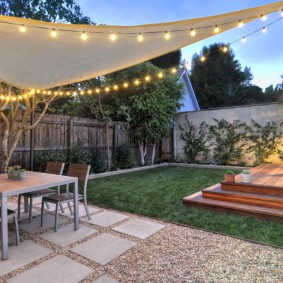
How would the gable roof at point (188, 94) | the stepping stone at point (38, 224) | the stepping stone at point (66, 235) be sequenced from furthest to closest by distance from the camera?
the gable roof at point (188, 94) → the stepping stone at point (38, 224) → the stepping stone at point (66, 235)

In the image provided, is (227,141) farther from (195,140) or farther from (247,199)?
(247,199)

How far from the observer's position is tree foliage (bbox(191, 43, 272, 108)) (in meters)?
19.8

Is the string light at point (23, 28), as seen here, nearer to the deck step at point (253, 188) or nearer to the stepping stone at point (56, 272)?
the stepping stone at point (56, 272)

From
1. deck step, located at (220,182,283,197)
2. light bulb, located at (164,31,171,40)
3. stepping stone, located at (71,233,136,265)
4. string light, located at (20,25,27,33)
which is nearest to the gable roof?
deck step, located at (220,182,283,197)

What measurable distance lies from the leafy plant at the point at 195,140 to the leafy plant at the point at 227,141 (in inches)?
12.3

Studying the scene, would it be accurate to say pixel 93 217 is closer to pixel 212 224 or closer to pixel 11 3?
pixel 212 224

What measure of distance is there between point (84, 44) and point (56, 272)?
7.76 feet

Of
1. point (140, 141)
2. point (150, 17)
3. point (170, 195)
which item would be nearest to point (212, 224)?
point (170, 195)

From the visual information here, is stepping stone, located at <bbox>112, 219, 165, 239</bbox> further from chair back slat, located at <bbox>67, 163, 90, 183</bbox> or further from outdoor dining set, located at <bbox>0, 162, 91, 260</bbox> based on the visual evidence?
chair back slat, located at <bbox>67, 163, 90, 183</bbox>

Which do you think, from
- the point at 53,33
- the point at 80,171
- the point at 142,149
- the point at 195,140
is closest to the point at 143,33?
the point at 53,33

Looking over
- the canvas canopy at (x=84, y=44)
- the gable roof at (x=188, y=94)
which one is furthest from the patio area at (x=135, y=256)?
the gable roof at (x=188, y=94)

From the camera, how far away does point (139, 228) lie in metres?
3.02

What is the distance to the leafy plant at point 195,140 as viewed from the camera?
28.9ft

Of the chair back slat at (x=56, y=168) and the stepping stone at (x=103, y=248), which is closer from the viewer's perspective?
the stepping stone at (x=103, y=248)
